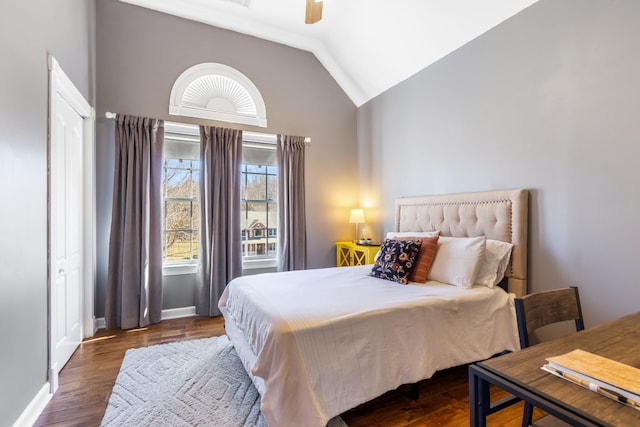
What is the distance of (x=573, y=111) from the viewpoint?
7.17 ft

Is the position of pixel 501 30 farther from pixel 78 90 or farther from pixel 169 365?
pixel 169 365

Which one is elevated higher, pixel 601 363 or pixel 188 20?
pixel 188 20

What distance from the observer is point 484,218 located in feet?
8.80

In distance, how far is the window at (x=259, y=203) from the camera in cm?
412

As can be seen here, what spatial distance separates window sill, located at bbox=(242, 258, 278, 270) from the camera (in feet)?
13.2

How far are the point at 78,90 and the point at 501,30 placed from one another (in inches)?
152

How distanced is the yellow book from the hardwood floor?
1.12m

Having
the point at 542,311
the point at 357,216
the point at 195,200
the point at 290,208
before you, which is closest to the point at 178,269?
the point at 195,200

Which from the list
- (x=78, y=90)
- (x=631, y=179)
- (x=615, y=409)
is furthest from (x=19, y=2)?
(x=631, y=179)

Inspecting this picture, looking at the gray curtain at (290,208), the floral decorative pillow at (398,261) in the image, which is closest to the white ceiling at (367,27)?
the gray curtain at (290,208)

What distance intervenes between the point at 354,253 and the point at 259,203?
4.96 ft

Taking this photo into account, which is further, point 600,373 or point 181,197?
point 181,197

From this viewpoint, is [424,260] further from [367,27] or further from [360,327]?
[367,27]

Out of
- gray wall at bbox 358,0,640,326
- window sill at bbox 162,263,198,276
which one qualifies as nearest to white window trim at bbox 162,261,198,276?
window sill at bbox 162,263,198,276
